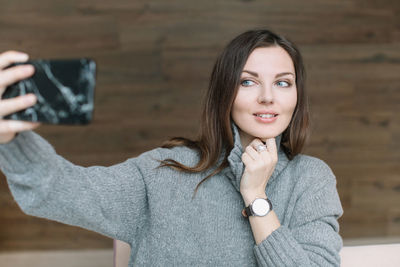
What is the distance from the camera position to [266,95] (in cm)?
113

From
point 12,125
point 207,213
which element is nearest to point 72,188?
point 12,125

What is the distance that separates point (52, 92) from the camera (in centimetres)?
67

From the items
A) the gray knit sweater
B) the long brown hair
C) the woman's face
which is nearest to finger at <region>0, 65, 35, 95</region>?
the gray knit sweater

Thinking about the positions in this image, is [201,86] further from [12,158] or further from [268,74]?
[12,158]

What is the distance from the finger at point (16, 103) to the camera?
2.11ft

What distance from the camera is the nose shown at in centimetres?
113

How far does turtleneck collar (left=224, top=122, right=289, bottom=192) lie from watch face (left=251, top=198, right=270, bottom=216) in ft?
0.30

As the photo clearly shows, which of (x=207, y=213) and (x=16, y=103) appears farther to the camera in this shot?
(x=207, y=213)

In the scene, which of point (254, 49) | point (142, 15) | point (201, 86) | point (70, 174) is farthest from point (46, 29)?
point (70, 174)

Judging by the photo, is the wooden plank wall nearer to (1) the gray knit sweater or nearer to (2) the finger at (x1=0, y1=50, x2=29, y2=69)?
(1) the gray knit sweater

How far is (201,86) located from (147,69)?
1.06 feet

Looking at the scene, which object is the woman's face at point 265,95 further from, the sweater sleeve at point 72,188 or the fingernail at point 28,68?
the fingernail at point 28,68

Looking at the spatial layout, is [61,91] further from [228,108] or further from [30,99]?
[228,108]

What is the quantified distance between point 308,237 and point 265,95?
1.28ft
